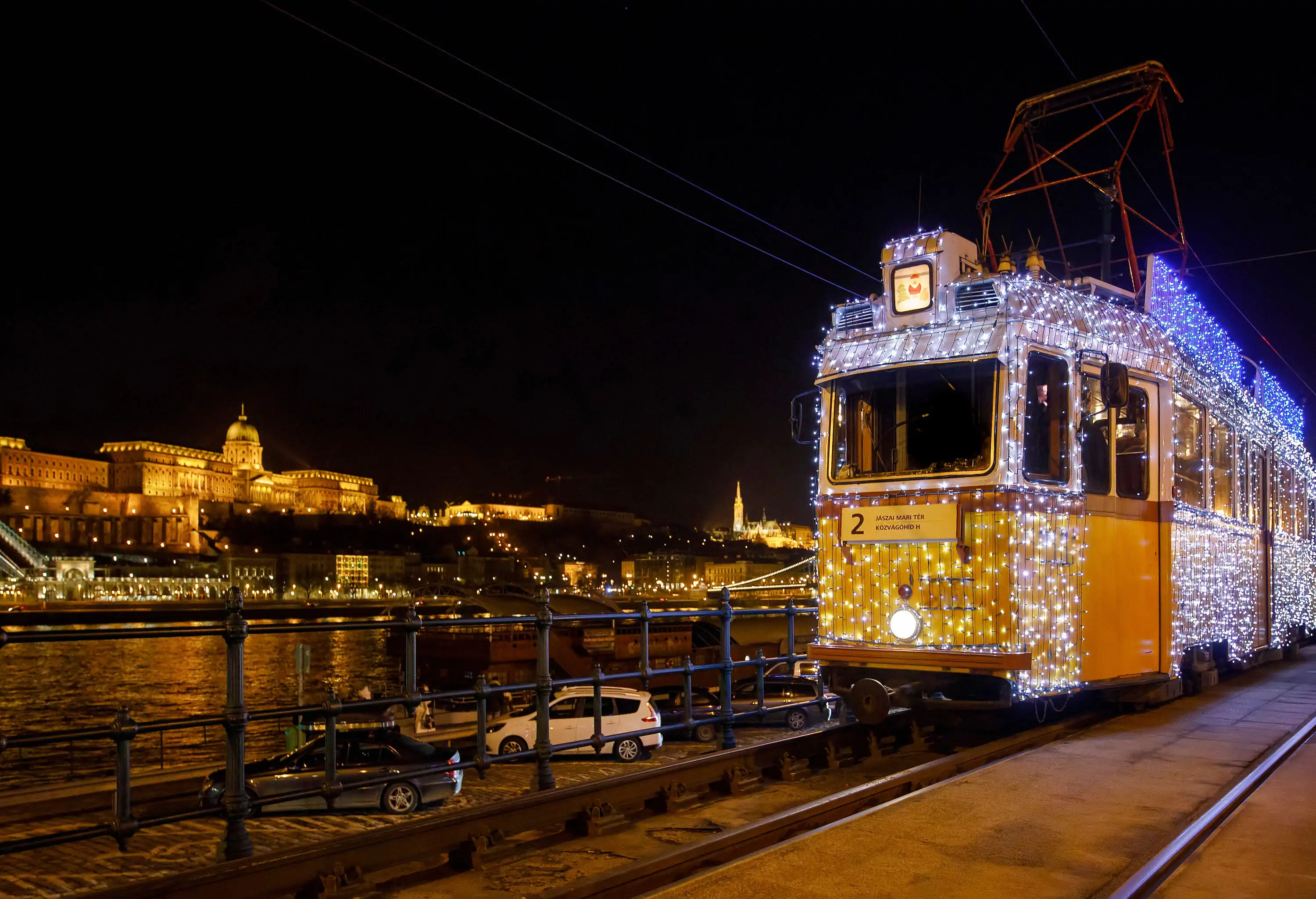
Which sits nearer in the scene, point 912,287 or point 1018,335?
point 1018,335

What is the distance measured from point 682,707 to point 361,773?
12.5 m

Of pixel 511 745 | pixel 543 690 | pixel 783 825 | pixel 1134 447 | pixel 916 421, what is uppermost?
pixel 916 421

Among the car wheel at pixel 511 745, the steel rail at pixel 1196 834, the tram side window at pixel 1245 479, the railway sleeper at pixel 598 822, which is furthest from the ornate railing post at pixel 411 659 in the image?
the tram side window at pixel 1245 479

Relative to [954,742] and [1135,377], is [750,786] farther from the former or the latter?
[1135,377]

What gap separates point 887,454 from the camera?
10.1m

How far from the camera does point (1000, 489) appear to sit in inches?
365

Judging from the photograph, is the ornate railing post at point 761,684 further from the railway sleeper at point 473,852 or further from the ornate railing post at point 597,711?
the railway sleeper at point 473,852

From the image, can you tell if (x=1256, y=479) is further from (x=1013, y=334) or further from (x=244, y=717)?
(x=244, y=717)

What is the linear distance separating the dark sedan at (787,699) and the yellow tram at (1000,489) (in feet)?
16.9

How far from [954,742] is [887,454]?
3.64 meters

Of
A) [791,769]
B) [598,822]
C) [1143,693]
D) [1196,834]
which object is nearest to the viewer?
[1196,834]

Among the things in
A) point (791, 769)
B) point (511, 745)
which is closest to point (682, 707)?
point (511, 745)

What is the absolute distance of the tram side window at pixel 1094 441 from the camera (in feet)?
33.0

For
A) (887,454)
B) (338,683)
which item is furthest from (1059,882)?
(338,683)
